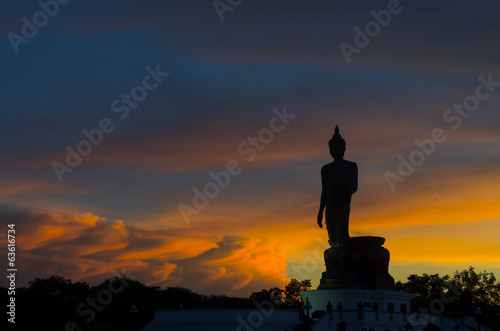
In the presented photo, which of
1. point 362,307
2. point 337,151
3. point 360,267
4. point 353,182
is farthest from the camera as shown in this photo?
point 337,151

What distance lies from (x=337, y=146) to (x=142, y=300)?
41033 millimetres

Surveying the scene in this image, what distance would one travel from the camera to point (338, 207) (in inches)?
3590

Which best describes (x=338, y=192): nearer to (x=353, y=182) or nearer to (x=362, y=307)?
(x=353, y=182)

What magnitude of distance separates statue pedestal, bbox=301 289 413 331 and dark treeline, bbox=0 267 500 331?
485 inches

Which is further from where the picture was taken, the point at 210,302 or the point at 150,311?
the point at 210,302

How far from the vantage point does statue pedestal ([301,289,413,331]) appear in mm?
80812

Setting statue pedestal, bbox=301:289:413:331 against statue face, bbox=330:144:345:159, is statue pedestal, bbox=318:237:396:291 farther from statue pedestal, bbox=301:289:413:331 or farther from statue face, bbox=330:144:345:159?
statue face, bbox=330:144:345:159

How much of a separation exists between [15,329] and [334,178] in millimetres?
45613

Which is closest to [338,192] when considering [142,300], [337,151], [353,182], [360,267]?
[353,182]

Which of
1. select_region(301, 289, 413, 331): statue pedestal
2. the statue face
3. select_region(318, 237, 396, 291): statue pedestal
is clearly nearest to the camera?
select_region(301, 289, 413, 331): statue pedestal

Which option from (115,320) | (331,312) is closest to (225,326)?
(331,312)

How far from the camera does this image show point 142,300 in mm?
118312

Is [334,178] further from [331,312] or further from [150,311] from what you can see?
[150,311]

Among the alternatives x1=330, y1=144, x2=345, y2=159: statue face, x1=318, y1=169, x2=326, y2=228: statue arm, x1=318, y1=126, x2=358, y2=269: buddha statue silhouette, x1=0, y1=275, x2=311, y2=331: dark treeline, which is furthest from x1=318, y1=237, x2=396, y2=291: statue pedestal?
x1=0, y1=275, x2=311, y2=331: dark treeline
